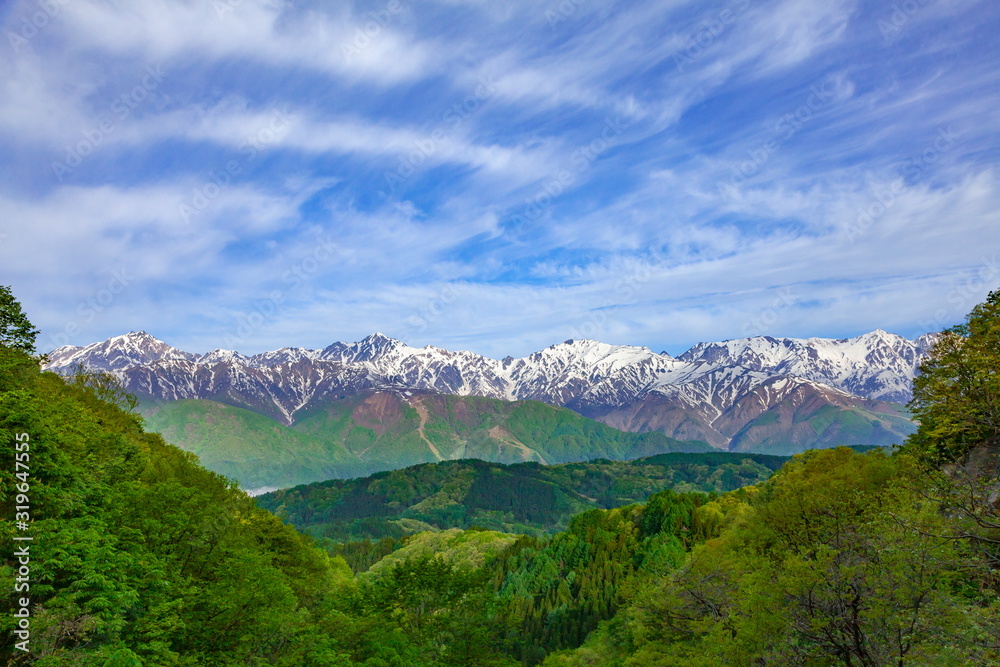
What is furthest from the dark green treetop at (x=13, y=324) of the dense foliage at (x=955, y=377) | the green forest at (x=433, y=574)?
the dense foliage at (x=955, y=377)

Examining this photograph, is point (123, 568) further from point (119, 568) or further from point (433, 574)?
point (433, 574)

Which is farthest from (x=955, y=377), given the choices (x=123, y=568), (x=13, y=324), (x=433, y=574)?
(x=13, y=324)

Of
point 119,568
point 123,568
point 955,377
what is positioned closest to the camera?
point 119,568

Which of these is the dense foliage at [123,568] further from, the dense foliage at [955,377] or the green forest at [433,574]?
the dense foliage at [955,377]

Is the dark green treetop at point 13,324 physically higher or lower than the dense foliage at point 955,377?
higher

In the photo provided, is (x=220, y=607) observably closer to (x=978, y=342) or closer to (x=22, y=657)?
(x=22, y=657)

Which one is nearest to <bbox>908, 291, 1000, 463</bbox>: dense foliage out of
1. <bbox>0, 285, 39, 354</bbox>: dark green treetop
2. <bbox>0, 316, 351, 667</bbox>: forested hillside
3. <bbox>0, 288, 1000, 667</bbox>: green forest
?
<bbox>0, 288, 1000, 667</bbox>: green forest

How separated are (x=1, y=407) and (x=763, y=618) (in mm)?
41334

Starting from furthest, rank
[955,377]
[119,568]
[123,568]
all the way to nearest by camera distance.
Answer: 1. [955,377]
2. [123,568]
3. [119,568]

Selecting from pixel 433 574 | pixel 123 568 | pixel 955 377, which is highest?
pixel 955 377

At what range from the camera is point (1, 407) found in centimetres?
2814

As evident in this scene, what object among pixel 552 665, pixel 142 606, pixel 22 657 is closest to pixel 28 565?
pixel 22 657

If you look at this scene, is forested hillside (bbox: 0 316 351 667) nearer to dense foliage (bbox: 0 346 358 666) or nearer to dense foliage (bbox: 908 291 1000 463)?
dense foliage (bbox: 0 346 358 666)

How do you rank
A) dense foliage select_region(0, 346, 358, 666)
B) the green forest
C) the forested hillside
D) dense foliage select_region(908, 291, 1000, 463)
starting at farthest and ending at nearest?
dense foliage select_region(908, 291, 1000, 463)
dense foliage select_region(0, 346, 358, 666)
the forested hillside
the green forest
